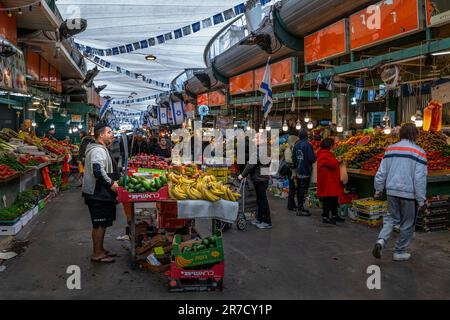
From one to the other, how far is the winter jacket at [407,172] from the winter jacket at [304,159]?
3348 millimetres

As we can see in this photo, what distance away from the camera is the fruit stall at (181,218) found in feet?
15.8

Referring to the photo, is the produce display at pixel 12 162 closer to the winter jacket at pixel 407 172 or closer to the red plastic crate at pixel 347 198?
the red plastic crate at pixel 347 198

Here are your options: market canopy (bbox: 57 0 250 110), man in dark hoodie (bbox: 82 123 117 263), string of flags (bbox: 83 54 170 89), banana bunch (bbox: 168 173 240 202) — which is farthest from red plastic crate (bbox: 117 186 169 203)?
string of flags (bbox: 83 54 170 89)

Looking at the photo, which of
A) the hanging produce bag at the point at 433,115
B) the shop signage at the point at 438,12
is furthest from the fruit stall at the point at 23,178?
the hanging produce bag at the point at 433,115

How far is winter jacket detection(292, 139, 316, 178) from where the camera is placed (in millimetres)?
9328

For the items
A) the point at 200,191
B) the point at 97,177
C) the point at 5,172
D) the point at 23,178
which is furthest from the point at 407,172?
the point at 23,178

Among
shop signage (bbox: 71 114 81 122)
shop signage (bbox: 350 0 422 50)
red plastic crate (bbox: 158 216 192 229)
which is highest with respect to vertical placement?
shop signage (bbox: 350 0 422 50)

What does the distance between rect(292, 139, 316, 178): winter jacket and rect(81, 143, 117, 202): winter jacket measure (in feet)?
16.2

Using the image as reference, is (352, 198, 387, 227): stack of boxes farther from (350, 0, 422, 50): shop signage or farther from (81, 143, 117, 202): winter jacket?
(81, 143, 117, 202): winter jacket

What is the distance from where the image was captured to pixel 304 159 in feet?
30.6

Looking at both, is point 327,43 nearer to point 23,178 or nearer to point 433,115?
point 433,115

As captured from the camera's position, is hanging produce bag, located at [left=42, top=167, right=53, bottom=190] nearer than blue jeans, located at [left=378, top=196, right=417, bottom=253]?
No

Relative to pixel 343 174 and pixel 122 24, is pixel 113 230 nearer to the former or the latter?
pixel 343 174
